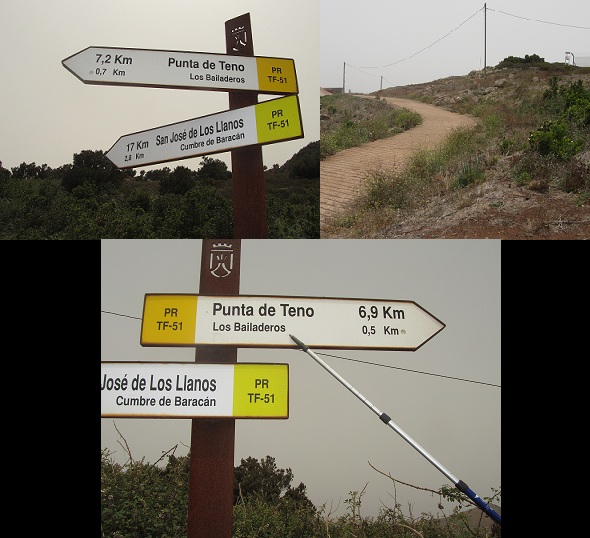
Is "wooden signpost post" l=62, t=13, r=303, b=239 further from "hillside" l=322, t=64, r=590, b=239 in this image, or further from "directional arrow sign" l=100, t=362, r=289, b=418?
"hillside" l=322, t=64, r=590, b=239

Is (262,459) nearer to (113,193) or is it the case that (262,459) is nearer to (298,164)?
(298,164)

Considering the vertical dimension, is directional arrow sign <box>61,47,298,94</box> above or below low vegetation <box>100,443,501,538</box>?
above

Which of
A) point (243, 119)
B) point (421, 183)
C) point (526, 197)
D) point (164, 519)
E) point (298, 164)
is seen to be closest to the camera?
point (243, 119)

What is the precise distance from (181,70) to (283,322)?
A: 2195mm

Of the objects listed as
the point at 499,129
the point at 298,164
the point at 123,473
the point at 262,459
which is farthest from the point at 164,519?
the point at 499,129

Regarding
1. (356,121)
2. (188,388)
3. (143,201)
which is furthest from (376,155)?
(188,388)

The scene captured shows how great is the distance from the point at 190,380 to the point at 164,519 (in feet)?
6.98

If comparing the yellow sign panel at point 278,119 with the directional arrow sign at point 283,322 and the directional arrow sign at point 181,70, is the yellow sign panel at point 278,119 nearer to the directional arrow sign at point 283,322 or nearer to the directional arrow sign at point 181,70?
the directional arrow sign at point 181,70

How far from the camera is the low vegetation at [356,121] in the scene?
305 inches

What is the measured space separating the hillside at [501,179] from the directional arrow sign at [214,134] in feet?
7.73

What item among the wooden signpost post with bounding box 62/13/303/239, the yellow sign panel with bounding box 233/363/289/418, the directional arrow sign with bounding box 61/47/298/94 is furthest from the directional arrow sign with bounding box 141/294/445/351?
the directional arrow sign with bounding box 61/47/298/94

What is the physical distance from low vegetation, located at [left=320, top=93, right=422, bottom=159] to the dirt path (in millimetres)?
84

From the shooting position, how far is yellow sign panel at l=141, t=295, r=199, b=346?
3.88 m

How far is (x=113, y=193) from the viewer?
8.25 meters
